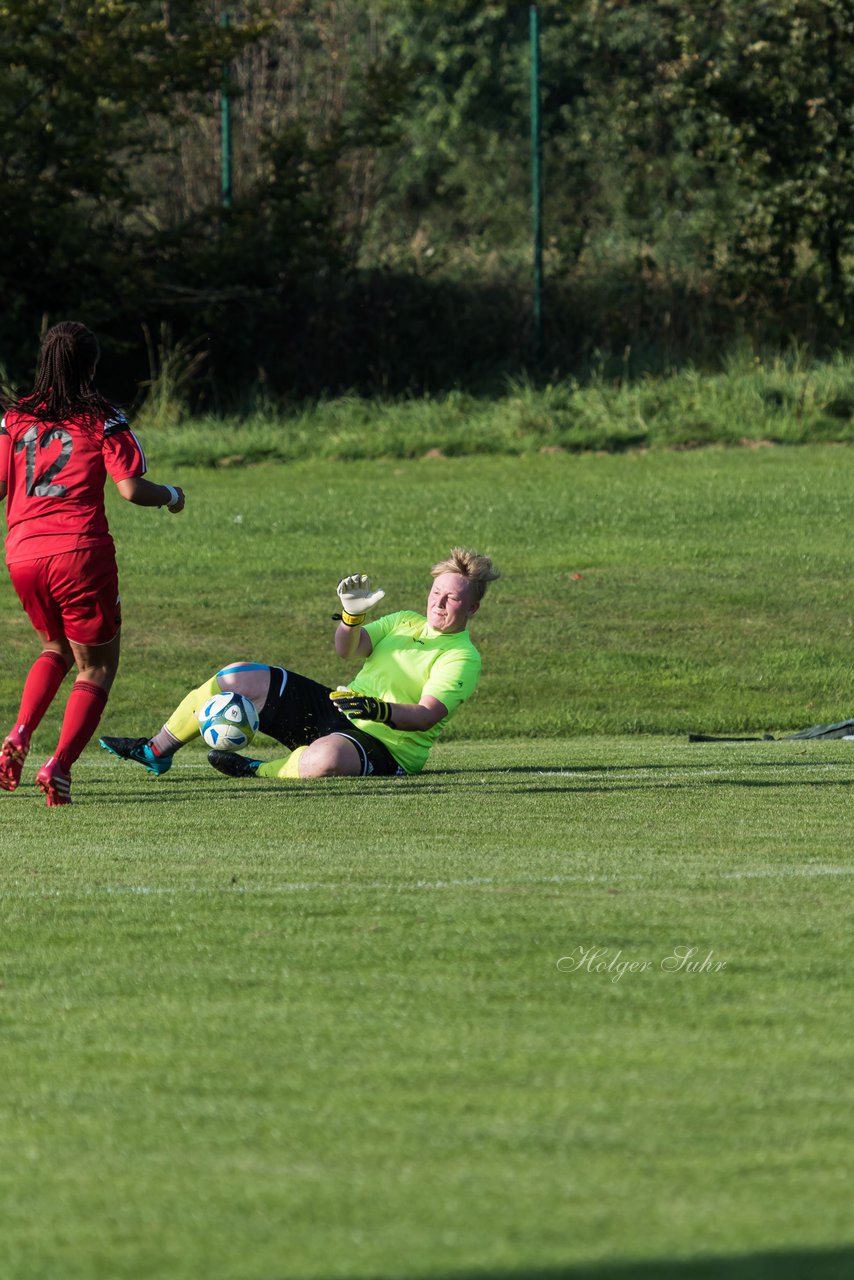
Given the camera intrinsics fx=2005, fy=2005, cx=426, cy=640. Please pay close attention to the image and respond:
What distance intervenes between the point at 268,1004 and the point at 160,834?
3001mm

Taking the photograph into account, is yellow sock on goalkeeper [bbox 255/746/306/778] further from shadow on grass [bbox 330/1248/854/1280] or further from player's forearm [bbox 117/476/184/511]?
shadow on grass [bbox 330/1248/854/1280]

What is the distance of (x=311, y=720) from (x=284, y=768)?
272mm

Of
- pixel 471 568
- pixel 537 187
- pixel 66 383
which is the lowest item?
pixel 471 568

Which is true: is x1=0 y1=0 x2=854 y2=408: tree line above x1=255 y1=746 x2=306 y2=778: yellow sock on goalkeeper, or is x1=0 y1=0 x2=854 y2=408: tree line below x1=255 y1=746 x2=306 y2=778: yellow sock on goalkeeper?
above

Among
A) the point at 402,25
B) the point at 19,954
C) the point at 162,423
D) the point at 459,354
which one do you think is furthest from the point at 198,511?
the point at 402,25

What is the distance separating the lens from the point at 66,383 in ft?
27.8

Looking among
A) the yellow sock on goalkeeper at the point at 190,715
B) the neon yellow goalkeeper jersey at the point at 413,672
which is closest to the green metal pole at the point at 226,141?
the neon yellow goalkeeper jersey at the point at 413,672

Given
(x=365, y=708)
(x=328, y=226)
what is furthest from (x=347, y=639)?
(x=328, y=226)

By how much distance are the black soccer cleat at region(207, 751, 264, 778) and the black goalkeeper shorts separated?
Result: 0.18m

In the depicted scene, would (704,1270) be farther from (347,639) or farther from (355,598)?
(347,639)

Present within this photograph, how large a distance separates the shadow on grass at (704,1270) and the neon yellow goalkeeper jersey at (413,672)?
6336 mm

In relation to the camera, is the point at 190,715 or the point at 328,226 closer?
the point at 190,715

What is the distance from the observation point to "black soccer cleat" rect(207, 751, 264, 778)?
9.58 m

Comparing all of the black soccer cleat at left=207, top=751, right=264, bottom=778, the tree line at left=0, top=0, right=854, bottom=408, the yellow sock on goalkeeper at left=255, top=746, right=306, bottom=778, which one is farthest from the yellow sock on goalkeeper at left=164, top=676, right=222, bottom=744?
the tree line at left=0, top=0, right=854, bottom=408
